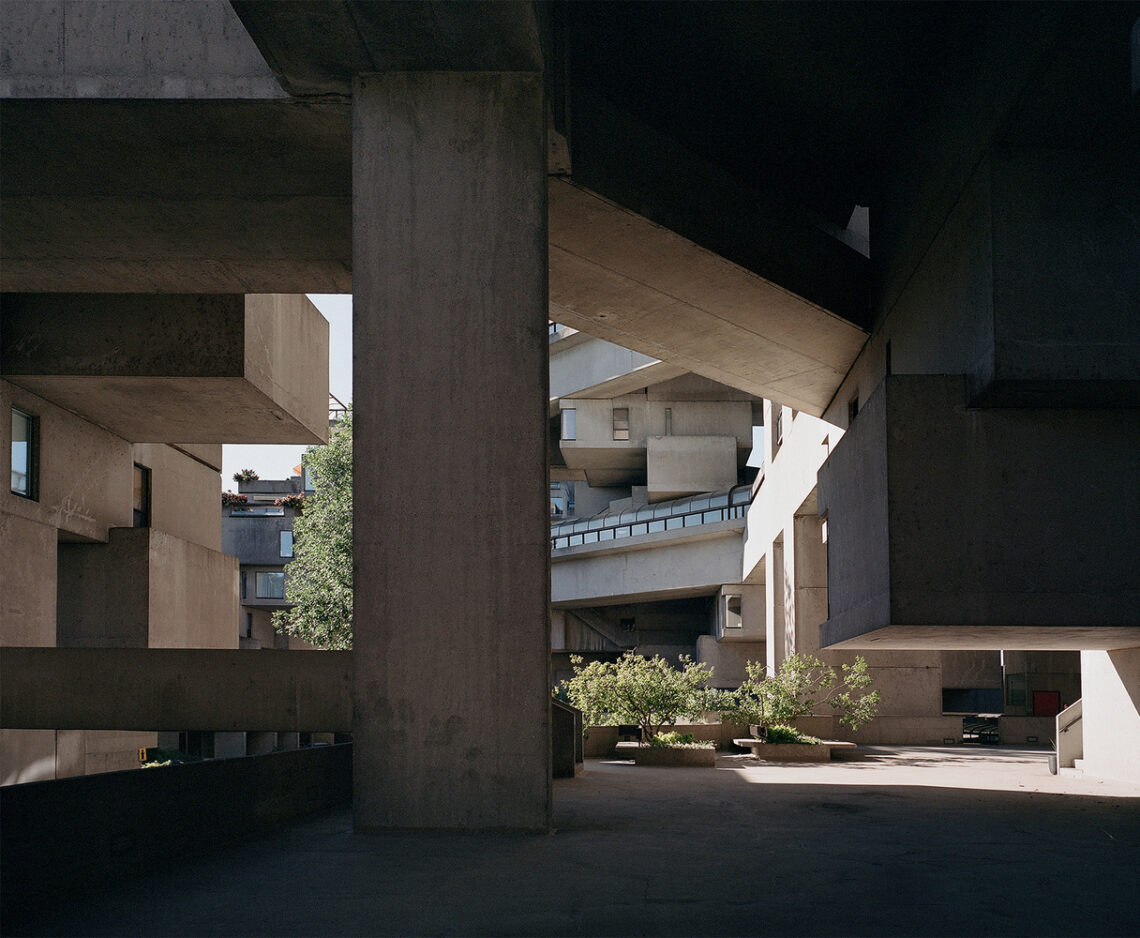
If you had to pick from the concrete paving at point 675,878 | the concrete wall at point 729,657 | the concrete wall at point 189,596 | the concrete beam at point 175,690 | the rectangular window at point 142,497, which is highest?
the rectangular window at point 142,497

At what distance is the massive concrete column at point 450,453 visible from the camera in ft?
29.1

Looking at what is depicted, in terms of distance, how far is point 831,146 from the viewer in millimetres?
16250

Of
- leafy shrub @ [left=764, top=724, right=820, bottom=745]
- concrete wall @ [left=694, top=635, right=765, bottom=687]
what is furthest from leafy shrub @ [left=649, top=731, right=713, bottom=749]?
concrete wall @ [left=694, top=635, right=765, bottom=687]

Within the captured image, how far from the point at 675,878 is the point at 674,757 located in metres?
12.2

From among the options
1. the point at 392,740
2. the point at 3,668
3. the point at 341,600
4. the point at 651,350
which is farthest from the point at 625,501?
the point at 392,740

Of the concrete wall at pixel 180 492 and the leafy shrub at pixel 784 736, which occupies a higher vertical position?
the concrete wall at pixel 180 492

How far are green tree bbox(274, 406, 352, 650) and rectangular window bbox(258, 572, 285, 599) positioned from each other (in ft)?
54.0

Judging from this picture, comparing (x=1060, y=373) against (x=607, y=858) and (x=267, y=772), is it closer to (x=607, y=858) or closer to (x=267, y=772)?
(x=607, y=858)

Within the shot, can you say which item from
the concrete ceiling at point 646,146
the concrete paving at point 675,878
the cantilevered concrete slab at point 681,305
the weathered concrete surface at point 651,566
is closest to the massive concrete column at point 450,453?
the concrete paving at point 675,878

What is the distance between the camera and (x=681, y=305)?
52.4 feet

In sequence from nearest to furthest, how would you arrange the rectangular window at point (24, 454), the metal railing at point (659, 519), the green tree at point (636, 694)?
the rectangular window at point (24, 454)
the green tree at point (636, 694)
the metal railing at point (659, 519)

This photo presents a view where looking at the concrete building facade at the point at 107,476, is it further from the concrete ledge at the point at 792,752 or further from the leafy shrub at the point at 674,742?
the concrete ledge at the point at 792,752

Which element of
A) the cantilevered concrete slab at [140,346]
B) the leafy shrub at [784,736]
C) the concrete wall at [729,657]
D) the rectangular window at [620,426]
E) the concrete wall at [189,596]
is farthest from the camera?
the rectangular window at [620,426]

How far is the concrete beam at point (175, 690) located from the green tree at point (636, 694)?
940 centimetres
